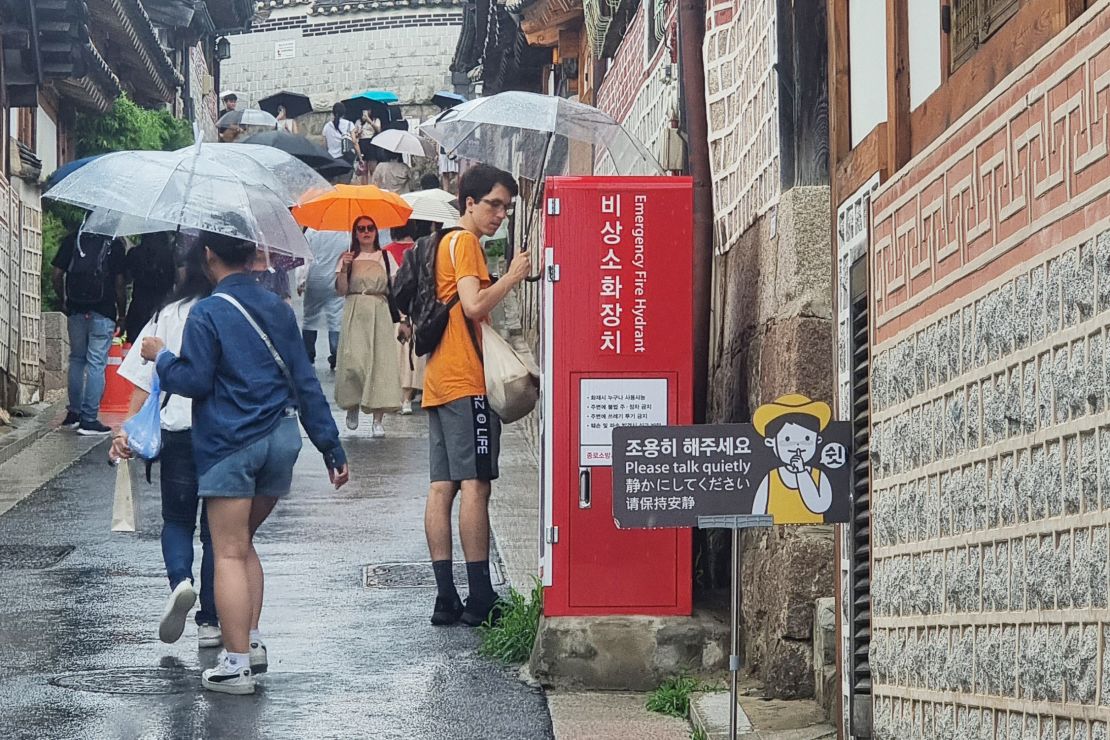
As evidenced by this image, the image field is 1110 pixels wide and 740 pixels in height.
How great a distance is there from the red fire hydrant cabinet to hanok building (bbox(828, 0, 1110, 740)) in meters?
1.17

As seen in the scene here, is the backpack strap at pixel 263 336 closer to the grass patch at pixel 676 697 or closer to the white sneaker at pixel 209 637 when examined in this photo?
the white sneaker at pixel 209 637

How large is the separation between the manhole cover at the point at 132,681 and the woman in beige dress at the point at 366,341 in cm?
781

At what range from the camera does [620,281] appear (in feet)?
24.9

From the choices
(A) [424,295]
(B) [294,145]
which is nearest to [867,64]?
(A) [424,295]

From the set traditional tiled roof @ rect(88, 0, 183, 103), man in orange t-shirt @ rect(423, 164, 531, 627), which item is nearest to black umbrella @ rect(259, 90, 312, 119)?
traditional tiled roof @ rect(88, 0, 183, 103)

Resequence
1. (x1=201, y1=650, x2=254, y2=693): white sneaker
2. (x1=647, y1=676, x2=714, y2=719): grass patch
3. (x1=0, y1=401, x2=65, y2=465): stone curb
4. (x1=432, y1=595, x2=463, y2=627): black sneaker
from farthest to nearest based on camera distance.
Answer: (x1=0, y1=401, x2=65, y2=465): stone curb
(x1=432, y1=595, x2=463, y2=627): black sneaker
(x1=201, y1=650, x2=254, y2=693): white sneaker
(x1=647, y1=676, x2=714, y2=719): grass patch

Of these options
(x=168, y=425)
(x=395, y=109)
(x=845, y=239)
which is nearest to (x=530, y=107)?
(x=168, y=425)

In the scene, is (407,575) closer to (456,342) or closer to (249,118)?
(456,342)

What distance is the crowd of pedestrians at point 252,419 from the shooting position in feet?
24.1

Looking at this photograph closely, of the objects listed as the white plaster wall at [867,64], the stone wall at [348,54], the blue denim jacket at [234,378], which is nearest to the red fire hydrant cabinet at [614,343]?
the blue denim jacket at [234,378]

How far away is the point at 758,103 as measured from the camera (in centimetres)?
788

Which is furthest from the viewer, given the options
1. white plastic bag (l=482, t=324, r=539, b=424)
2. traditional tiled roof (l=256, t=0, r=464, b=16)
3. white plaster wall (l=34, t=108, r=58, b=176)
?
traditional tiled roof (l=256, t=0, r=464, b=16)

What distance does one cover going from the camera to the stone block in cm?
741

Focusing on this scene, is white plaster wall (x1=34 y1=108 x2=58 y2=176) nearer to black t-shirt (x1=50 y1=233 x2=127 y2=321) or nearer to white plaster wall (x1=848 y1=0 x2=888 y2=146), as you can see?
black t-shirt (x1=50 y1=233 x2=127 y2=321)
